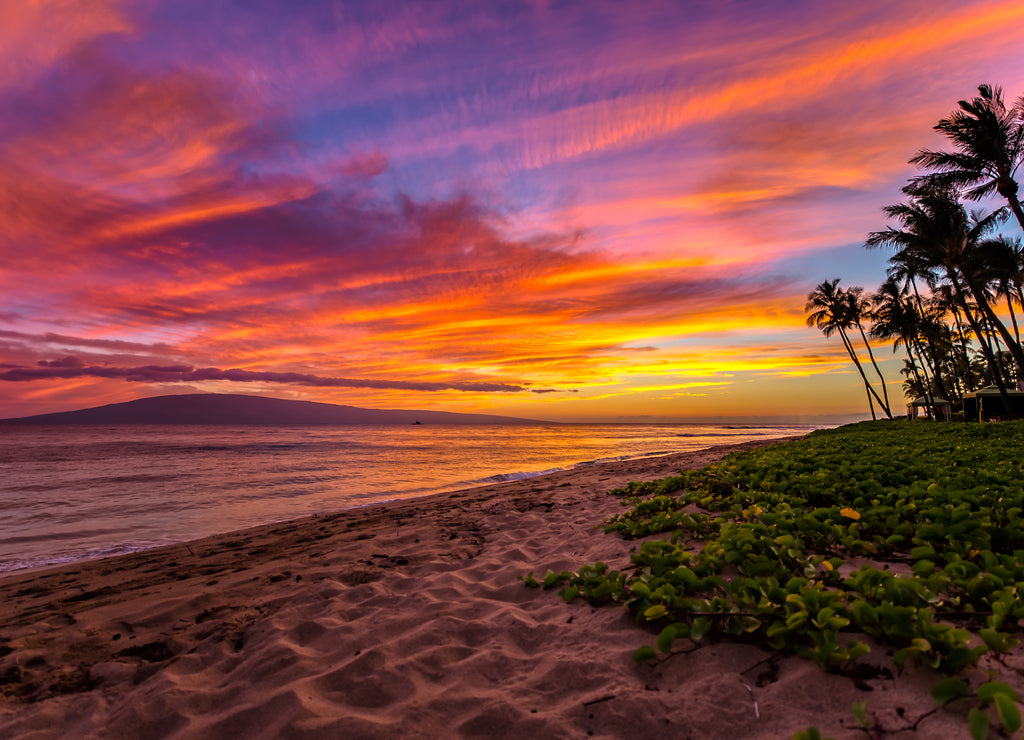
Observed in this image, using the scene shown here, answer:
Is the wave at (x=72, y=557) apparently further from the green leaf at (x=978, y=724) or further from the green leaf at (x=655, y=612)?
the green leaf at (x=978, y=724)

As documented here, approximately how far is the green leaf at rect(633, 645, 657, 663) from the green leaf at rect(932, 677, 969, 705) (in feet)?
3.39

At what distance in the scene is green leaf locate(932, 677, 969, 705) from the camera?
61.9 inches

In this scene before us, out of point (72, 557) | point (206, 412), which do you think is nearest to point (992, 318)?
point (72, 557)

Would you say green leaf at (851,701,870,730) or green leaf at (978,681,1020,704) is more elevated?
green leaf at (978,681,1020,704)

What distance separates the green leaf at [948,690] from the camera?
1.57m

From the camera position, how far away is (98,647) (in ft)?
11.3

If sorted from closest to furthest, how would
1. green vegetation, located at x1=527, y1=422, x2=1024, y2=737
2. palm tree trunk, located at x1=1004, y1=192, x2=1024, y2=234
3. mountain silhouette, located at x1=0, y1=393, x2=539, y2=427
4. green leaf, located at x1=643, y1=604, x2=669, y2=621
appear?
1. green vegetation, located at x1=527, y1=422, x2=1024, y2=737
2. green leaf, located at x1=643, y1=604, x2=669, y2=621
3. palm tree trunk, located at x1=1004, y1=192, x2=1024, y2=234
4. mountain silhouette, located at x1=0, y1=393, x2=539, y2=427

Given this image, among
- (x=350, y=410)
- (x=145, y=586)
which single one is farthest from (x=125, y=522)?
(x=350, y=410)

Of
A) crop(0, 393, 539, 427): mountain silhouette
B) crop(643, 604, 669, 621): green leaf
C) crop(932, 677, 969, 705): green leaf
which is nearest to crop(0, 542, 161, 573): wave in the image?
crop(643, 604, 669, 621): green leaf

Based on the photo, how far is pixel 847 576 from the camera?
283 centimetres

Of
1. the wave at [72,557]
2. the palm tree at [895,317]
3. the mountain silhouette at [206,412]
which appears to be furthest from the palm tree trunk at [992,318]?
the mountain silhouette at [206,412]

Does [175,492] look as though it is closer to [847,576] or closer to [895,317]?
[847,576]

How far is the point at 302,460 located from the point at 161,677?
856 inches

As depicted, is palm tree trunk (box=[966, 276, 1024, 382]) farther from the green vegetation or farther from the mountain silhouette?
the mountain silhouette
